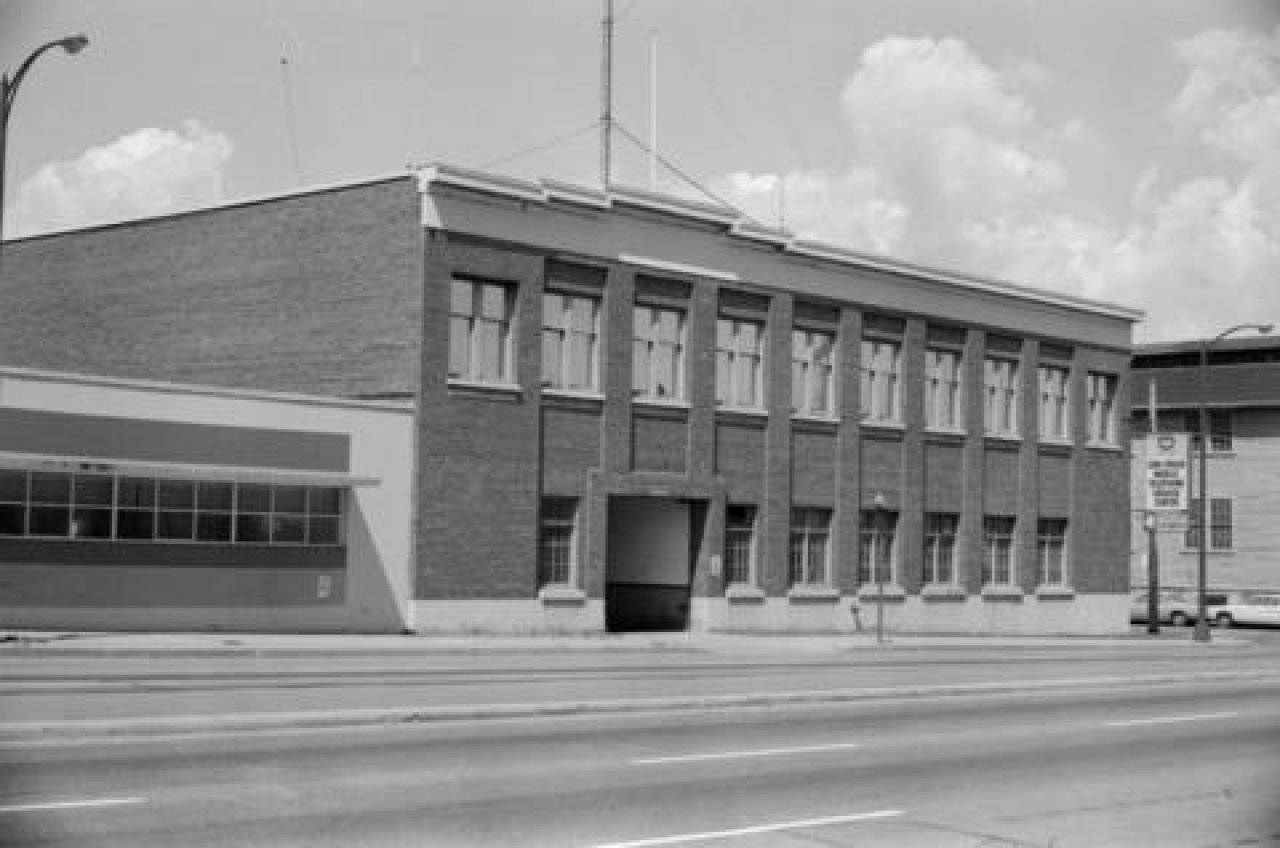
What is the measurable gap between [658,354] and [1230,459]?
42122mm

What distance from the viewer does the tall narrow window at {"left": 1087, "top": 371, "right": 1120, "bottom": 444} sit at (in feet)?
180

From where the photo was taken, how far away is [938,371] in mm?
49219

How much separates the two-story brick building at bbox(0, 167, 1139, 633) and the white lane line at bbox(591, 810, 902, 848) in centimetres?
2109

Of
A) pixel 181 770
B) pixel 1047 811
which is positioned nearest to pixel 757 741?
pixel 1047 811

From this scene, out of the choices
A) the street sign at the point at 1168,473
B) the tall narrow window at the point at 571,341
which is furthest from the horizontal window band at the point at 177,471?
the street sign at the point at 1168,473

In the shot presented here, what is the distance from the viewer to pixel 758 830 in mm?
11523

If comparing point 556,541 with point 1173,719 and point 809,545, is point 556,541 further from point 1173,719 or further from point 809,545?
point 1173,719

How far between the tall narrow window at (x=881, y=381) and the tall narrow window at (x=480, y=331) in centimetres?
1243

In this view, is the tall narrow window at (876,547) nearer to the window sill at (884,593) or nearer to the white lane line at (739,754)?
the window sill at (884,593)

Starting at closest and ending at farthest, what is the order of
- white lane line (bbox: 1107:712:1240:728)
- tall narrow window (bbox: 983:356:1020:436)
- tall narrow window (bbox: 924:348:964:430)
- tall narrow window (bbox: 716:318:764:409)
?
white lane line (bbox: 1107:712:1240:728) < tall narrow window (bbox: 716:318:764:409) < tall narrow window (bbox: 924:348:964:430) < tall narrow window (bbox: 983:356:1020:436)

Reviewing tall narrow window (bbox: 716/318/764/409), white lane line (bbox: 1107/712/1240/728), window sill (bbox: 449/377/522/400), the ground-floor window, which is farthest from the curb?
tall narrow window (bbox: 716/318/764/409)

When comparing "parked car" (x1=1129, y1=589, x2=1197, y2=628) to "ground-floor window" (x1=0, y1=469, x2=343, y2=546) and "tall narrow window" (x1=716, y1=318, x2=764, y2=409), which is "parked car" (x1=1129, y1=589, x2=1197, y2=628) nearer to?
"tall narrow window" (x1=716, y1=318, x2=764, y2=409)

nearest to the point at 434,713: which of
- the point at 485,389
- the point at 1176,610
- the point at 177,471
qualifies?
the point at 177,471

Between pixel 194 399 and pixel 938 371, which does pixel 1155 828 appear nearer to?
pixel 194 399
